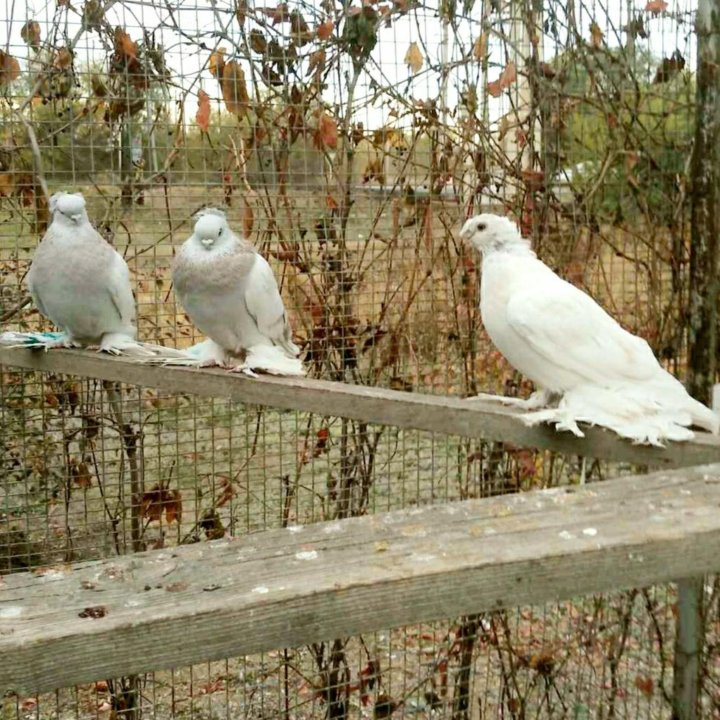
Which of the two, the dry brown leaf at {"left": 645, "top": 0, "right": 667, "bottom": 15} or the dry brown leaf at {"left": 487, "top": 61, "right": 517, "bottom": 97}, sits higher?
the dry brown leaf at {"left": 645, "top": 0, "right": 667, "bottom": 15}

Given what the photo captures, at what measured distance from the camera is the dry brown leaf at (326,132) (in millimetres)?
2215

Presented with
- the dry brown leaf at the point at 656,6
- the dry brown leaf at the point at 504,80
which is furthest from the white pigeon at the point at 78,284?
the dry brown leaf at the point at 656,6

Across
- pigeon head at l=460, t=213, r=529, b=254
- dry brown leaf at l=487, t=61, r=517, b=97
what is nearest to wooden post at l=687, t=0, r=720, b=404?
dry brown leaf at l=487, t=61, r=517, b=97

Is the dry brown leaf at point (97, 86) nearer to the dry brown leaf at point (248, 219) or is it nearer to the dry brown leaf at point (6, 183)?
the dry brown leaf at point (6, 183)

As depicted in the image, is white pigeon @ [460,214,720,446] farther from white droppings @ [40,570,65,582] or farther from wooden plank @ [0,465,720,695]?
white droppings @ [40,570,65,582]

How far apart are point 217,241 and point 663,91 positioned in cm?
148

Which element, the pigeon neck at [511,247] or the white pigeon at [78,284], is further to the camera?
A: the white pigeon at [78,284]

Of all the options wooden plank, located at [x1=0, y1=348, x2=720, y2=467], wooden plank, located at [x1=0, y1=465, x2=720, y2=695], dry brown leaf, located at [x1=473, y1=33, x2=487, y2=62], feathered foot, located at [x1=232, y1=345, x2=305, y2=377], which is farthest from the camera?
dry brown leaf, located at [x1=473, y1=33, x2=487, y2=62]

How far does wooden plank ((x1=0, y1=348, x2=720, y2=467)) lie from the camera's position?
1507 mm

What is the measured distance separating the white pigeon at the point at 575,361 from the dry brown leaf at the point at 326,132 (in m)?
0.64

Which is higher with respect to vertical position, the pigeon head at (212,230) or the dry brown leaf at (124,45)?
the dry brown leaf at (124,45)

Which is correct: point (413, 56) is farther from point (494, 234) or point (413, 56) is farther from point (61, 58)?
point (61, 58)

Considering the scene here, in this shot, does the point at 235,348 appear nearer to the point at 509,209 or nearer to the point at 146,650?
the point at 509,209

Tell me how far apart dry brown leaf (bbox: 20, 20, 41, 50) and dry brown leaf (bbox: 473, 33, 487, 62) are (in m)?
1.13
